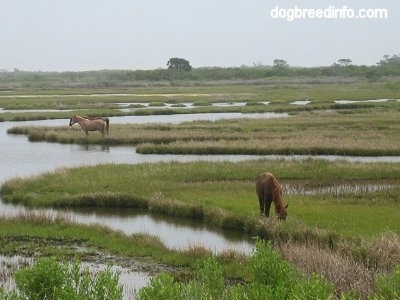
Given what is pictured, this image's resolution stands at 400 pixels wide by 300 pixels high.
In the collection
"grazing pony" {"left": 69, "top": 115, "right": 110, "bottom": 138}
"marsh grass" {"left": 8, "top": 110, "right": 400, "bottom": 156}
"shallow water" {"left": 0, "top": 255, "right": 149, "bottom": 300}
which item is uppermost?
"grazing pony" {"left": 69, "top": 115, "right": 110, "bottom": 138}

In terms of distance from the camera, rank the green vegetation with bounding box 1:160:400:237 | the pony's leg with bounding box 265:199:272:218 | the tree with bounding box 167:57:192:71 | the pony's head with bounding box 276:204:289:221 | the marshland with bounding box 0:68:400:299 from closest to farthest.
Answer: the marshland with bounding box 0:68:400:299
the pony's head with bounding box 276:204:289:221
the pony's leg with bounding box 265:199:272:218
the green vegetation with bounding box 1:160:400:237
the tree with bounding box 167:57:192:71

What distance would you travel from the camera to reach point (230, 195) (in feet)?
60.5

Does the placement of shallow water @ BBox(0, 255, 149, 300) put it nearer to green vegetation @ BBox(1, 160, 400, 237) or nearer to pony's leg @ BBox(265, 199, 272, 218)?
green vegetation @ BBox(1, 160, 400, 237)

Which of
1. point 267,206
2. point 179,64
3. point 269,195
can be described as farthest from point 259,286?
point 179,64

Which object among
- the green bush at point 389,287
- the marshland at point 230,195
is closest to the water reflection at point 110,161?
the marshland at point 230,195

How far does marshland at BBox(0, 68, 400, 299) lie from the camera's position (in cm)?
1120

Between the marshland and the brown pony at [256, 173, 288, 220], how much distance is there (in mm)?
299

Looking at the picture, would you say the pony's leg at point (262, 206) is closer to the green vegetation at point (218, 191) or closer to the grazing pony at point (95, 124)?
the green vegetation at point (218, 191)

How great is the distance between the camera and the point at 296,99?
65312mm

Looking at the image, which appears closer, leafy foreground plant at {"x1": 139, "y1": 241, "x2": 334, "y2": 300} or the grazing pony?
leafy foreground plant at {"x1": 139, "y1": 241, "x2": 334, "y2": 300}

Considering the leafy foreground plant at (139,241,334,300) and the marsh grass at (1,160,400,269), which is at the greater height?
the leafy foreground plant at (139,241,334,300)

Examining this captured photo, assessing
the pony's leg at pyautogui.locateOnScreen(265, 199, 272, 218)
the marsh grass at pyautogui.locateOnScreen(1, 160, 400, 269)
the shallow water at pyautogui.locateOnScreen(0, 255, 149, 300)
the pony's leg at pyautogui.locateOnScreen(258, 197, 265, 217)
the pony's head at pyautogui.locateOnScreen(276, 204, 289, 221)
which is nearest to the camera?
the shallow water at pyautogui.locateOnScreen(0, 255, 149, 300)

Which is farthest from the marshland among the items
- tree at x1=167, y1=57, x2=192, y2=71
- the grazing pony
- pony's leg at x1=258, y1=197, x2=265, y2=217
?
tree at x1=167, y1=57, x2=192, y2=71

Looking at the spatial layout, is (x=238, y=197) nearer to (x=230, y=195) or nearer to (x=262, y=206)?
(x=230, y=195)
